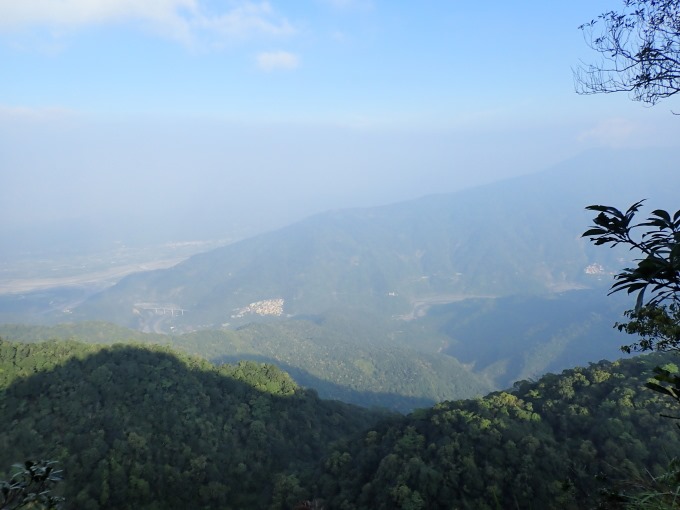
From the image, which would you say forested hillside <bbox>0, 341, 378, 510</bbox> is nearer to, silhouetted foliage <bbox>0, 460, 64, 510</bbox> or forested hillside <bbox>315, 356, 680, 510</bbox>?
forested hillside <bbox>315, 356, 680, 510</bbox>

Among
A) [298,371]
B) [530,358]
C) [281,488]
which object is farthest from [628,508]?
[530,358]

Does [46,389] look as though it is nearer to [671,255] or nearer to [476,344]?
[671,255]

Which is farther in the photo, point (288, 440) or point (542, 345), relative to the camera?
point (542, 345)

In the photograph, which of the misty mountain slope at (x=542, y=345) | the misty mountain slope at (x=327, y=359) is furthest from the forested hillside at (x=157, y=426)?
the misty mountain slope at (x=542, y=345)

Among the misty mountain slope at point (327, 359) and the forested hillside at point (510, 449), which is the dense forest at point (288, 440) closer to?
the forested hillside at point (510, 449)

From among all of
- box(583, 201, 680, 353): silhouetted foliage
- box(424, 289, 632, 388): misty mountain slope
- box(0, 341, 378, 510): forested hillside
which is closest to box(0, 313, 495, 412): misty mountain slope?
box(424, 289, 632, 388): misty mountain slope

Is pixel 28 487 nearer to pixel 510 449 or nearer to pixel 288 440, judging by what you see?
pixel 510 449

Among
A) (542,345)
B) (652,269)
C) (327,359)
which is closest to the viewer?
(652,269)

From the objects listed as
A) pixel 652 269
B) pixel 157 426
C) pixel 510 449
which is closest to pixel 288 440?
pixel 157 426
